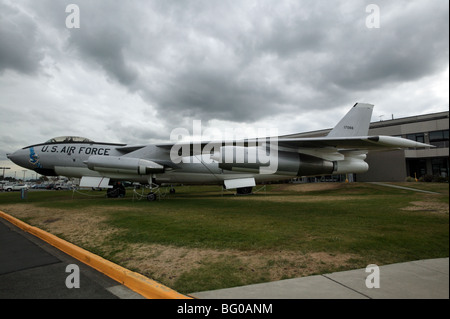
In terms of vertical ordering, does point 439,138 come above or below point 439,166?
above

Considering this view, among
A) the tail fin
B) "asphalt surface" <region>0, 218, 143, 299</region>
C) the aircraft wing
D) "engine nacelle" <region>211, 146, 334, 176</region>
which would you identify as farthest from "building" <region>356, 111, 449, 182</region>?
"asphalt surface" <region>0, 218, 143, 299</region>

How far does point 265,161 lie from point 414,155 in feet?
97.8

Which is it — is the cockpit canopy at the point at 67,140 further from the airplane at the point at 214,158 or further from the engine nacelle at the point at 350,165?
the engine nacelle at the point at 350,165

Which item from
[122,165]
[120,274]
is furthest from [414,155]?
[120,274]

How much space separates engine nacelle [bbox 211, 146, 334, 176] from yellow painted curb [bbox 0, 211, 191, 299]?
6195mm

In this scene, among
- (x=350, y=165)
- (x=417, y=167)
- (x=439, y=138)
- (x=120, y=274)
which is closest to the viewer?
(x=120, y=274)

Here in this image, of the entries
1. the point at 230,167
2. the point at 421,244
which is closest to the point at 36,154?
the point at 230,167

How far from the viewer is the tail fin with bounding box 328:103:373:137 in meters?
13.3

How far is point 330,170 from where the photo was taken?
11453mm

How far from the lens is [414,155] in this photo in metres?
30.9

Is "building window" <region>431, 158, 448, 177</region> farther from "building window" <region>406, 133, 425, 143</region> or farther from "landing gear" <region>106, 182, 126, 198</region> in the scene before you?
"landing gear" <region>106, 182, 126, 198</region>

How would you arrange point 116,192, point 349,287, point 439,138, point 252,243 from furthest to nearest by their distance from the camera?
point 439,138
point 116,192
point 252,243
point 349,287

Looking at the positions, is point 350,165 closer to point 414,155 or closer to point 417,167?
point 414,155
